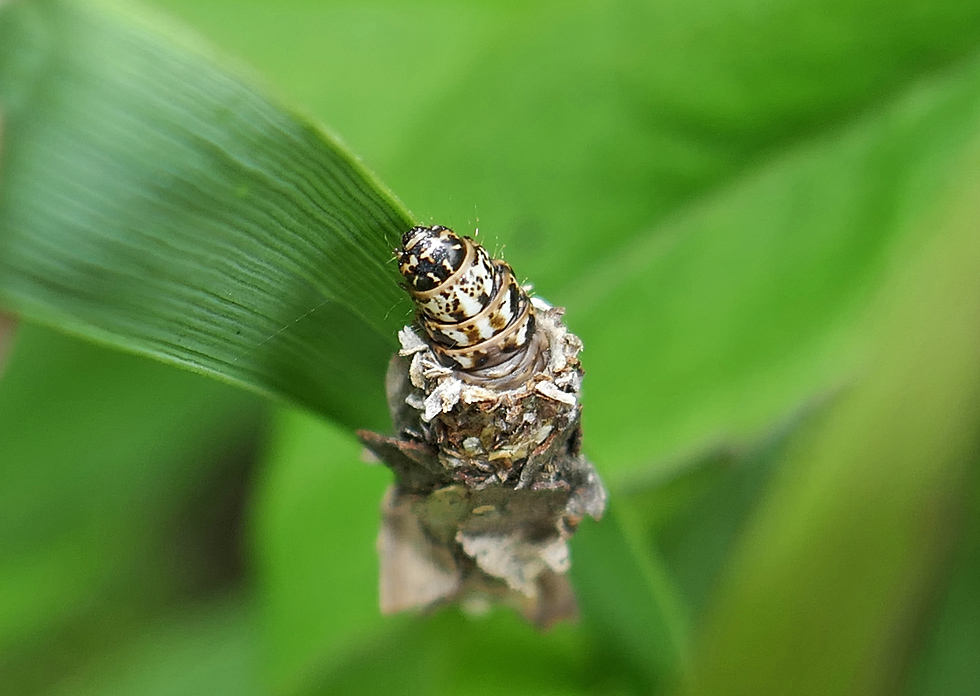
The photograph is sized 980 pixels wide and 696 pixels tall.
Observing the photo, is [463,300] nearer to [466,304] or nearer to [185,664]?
[466,304]

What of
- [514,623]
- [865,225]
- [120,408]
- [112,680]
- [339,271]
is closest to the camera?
[339,271]

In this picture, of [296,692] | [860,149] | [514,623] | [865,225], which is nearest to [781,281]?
[865,225]

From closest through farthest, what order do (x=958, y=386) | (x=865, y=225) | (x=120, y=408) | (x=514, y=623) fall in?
1. (x=958, y=386)
2. (x=865, y=225)
3. (x=514, y=623)
4. (x=120, y=408)

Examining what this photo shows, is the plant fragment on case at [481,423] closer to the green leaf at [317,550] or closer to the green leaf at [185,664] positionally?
the green leaf at [317,550]

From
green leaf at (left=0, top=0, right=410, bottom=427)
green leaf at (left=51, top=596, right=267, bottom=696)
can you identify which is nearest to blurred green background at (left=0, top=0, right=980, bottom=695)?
green leaf at (left=0, top=0, right=410, bottom=427)

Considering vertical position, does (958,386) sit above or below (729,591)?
above

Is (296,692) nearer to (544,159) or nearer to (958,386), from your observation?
(544,159)

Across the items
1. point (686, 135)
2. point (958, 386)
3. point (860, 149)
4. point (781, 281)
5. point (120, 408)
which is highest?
point (120, 408)

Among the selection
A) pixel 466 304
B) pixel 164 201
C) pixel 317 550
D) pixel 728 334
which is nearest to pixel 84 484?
pixel 317 550

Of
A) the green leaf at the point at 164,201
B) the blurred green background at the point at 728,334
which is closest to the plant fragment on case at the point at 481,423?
the green leaf at the point at 164,201
